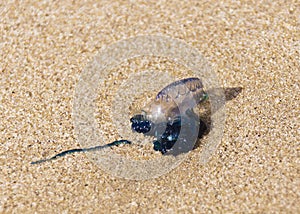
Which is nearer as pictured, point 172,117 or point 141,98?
point 172,117

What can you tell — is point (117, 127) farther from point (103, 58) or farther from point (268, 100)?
point (268, 100)

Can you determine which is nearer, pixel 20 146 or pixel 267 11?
pixel 20 146

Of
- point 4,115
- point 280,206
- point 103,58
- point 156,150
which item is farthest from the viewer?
point 103,58

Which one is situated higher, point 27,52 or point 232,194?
point 27,52

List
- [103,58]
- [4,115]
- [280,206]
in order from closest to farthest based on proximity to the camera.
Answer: [280,206]
[4,115]
[103,58]

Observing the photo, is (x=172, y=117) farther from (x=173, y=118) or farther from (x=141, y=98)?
(x=141, y=98)

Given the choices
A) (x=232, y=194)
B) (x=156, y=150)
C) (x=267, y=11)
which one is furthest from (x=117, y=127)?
(x=267, y=11)

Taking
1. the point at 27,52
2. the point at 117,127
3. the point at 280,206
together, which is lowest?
the point at 280,206

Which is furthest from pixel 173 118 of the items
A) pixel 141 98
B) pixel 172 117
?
pixel 141 98
